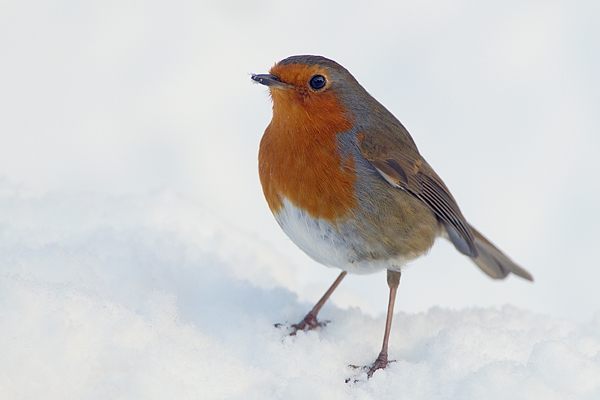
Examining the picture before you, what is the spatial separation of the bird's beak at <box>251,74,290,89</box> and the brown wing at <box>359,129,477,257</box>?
0.50 metres

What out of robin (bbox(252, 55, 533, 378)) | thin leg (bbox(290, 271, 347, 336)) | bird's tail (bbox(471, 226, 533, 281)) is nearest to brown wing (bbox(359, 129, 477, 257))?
robin (bbox(252, 55, 533, 378))

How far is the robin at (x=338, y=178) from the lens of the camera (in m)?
3.04

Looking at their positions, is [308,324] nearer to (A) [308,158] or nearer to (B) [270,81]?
(A) [308,158]

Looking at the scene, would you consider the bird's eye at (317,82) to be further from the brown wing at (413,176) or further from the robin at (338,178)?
the brown wing at (413,176)

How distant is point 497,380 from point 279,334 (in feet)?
3.94

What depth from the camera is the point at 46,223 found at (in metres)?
3.71

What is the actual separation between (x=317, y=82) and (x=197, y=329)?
1.38 meters

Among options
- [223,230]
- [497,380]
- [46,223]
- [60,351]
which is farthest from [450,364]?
[46,223]

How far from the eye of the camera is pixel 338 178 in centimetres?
304

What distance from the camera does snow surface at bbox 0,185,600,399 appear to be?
2.17m

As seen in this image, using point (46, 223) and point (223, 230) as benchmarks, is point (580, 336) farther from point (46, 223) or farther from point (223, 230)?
point (46, 223)

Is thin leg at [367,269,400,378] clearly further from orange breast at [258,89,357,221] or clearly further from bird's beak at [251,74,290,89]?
bird's beak at [251,74,290,89]

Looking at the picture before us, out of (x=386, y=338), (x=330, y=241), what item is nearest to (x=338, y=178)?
(x=330, y=241)

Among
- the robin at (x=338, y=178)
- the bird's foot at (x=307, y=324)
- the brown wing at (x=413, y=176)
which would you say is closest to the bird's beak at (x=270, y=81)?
the robin at (x=338, y=178)
